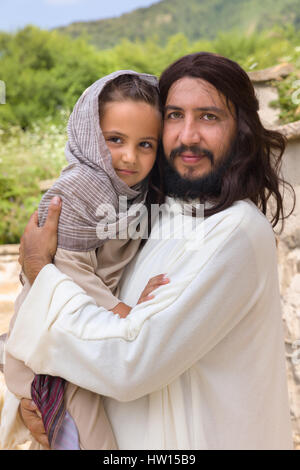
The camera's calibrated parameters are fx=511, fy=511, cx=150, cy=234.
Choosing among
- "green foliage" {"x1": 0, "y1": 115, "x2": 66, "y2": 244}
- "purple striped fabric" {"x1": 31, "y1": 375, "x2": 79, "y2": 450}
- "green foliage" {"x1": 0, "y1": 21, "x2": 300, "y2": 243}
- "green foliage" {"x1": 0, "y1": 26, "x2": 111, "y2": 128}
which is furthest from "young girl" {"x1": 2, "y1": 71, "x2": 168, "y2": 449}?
"green foliage" {"x1": 0, "y1": 26, "x2": 111, "y2": 128}

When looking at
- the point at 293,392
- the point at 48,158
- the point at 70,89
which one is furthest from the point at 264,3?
the point at 293,392

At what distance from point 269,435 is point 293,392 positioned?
1.67 m

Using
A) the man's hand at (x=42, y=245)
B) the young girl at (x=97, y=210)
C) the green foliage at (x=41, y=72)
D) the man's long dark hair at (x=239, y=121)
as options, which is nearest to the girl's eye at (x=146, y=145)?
the young girl at (x=97, y=210)

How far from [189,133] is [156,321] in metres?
0.71

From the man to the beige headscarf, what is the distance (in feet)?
0.19

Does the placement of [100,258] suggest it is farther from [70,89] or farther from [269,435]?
[70,89]

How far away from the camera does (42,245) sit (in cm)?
173

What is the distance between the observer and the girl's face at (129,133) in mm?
1875

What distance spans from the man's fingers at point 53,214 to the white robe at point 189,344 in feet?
0.52

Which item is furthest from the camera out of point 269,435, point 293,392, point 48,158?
point 48,158

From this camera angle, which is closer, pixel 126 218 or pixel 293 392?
pixel 126 218

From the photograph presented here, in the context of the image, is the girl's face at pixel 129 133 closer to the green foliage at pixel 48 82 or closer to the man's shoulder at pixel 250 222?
the man's shoulder at pixel 250 222
